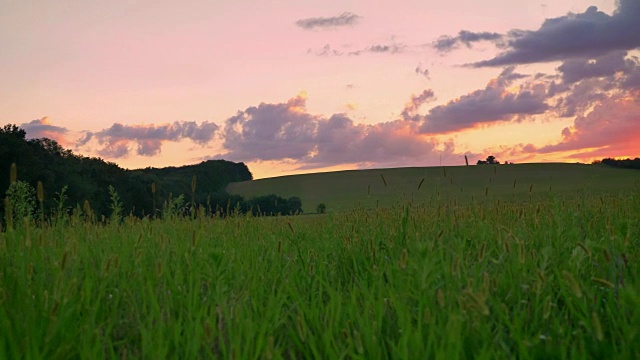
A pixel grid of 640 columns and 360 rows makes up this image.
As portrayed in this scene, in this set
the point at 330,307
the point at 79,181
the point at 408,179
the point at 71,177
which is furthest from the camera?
the point at 408,179

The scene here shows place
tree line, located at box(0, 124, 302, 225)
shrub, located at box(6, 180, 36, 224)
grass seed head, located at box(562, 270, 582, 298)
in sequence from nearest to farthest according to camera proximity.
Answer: grass seed head, located at box(562, 270, 582, 298) < shrub, located at box(6, 180, 36, 224) < tree line, located at box(0, 124, 302, 225)

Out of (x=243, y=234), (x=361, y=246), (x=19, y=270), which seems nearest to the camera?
(x=19, y=270)

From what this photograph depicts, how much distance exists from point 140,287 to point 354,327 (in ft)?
5.42

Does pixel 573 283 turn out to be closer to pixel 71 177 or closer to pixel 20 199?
pixel 20 199

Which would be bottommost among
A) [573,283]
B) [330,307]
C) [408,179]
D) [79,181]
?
[330,307]

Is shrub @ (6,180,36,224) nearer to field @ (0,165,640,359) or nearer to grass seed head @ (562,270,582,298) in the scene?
field @ (0,165,640,359)

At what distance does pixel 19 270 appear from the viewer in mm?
4062

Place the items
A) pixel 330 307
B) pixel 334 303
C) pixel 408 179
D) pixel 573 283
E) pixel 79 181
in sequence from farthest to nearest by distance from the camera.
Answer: pixel 408 179 → pixel 79 181 → pixel 330 307 → pixel 334 303 → pixel 573 283

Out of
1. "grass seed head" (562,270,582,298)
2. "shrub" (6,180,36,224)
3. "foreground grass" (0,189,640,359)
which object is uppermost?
"shrub" (6,180,36,224)

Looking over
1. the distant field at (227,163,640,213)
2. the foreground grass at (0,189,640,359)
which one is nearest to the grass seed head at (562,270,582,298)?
the foreground grass at (0,189,640,359)

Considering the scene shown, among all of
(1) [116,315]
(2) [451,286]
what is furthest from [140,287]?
(2) [451,286]

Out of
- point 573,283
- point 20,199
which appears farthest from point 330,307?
point 20,199

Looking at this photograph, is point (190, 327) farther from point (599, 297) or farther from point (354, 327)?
point (599, 297)

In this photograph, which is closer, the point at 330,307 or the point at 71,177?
the point at 330,307
